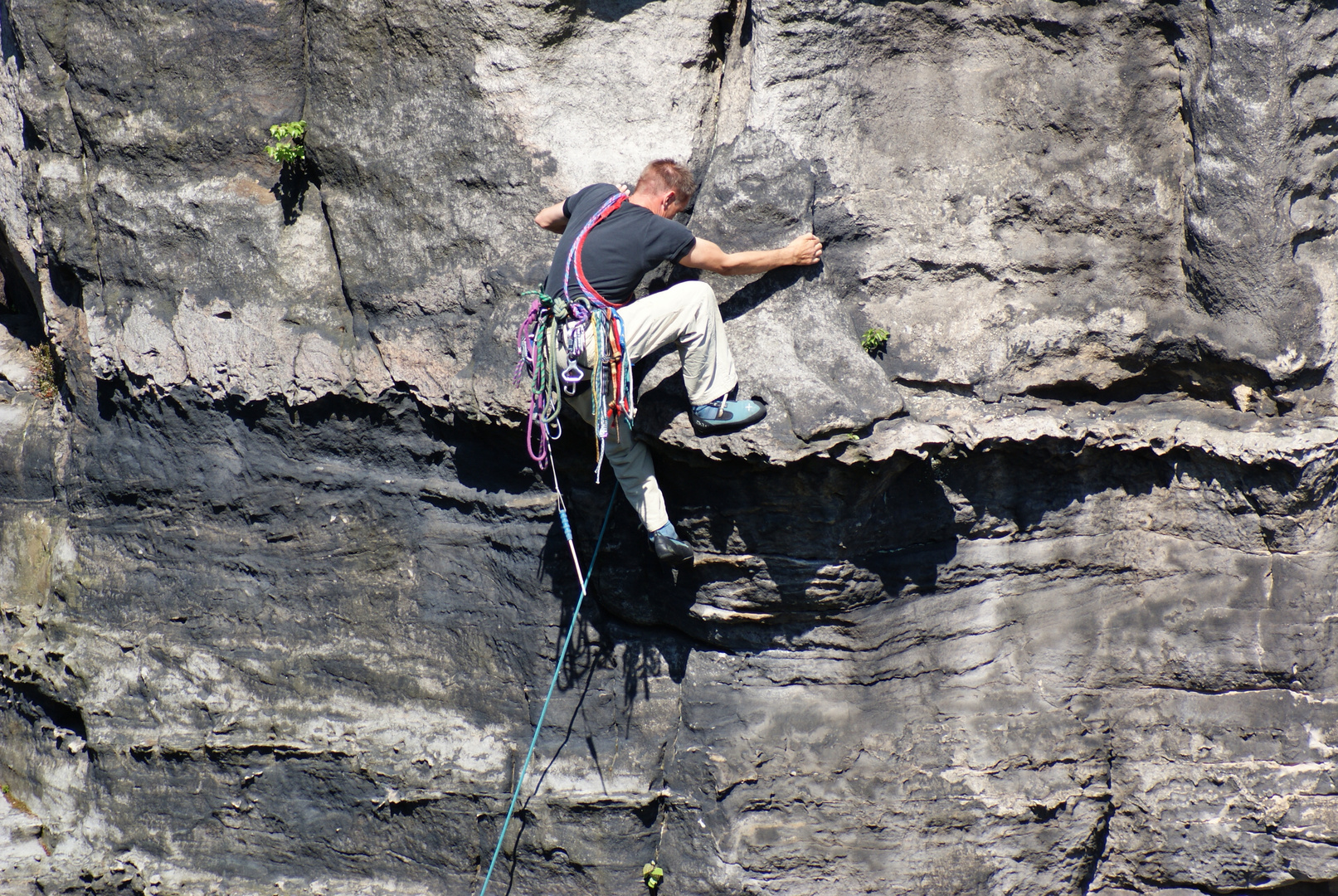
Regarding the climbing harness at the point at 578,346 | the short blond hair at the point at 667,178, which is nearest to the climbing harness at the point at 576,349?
the climbing harness at the point at 578,346

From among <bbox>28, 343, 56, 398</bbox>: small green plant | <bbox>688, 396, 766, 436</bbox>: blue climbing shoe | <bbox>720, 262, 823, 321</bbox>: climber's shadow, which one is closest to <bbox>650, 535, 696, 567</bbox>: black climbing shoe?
<bbox>688, 396, 766, 436</bbox>: blue climbing shoe

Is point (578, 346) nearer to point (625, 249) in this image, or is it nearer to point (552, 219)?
point (625, 249)

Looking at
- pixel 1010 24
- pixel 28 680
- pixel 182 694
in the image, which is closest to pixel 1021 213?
pixel 1010 24

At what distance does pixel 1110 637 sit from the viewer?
482 cm

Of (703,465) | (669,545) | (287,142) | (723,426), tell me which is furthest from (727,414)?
(287,142)

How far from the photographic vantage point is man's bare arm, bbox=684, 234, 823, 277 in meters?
4.00

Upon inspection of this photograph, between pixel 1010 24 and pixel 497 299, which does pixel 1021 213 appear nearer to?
pixel 1010 24

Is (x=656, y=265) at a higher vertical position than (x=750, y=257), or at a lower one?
lower

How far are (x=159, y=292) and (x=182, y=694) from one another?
203 centimetres

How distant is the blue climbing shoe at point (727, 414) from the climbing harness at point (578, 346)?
29 cm

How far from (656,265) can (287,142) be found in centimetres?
205

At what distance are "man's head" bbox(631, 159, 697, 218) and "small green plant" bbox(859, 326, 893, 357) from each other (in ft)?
3.33

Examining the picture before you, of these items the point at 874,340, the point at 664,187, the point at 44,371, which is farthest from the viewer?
the point at 44,371

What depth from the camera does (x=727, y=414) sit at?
13.3 feet
